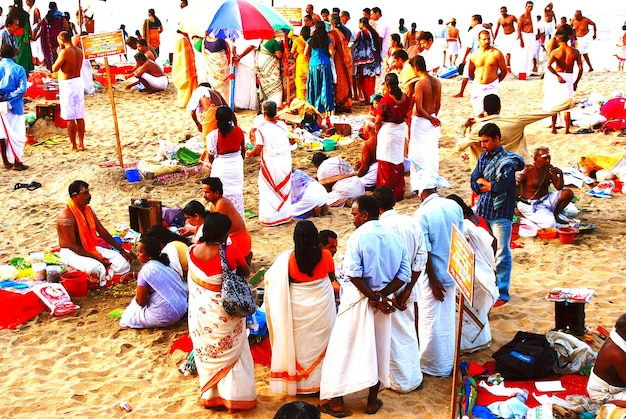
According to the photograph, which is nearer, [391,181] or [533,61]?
[391,181]

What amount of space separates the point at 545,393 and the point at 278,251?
3.53 metres

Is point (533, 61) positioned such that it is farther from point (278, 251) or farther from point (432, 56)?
point (278, 251)

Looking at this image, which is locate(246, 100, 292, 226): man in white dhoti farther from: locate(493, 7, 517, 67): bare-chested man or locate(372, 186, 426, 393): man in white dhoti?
locate(493, 7, 517, 67): bare-chested man

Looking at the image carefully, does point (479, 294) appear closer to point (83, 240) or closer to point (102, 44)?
point (83, 240)

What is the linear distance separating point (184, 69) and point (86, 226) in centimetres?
769

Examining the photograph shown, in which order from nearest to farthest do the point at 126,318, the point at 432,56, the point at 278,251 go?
the point at 126,318 < the point at 278,251 < the point at 432,56

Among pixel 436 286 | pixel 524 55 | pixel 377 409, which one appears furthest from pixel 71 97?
pixel 524 55

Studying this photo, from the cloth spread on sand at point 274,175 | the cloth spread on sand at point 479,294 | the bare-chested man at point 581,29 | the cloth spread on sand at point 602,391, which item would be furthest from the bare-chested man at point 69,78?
the bare-chested man at point 581,29

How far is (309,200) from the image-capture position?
8641 millimetres

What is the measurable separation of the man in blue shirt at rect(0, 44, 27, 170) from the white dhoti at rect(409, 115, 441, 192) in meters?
5.56

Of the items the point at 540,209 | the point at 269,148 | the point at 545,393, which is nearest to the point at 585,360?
the point at 545,393

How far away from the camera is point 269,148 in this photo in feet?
26.6

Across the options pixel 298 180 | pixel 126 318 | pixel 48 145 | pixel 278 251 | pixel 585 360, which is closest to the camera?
pixel 585 360

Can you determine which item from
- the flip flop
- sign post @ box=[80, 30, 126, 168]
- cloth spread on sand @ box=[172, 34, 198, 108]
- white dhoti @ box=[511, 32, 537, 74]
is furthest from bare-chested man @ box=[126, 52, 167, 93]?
white dhoti @ box=[511, 32, 537, 74]
